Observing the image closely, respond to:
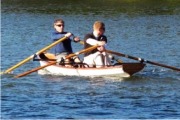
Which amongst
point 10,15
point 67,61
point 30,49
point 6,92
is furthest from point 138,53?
point 10,15

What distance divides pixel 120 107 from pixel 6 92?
355cm

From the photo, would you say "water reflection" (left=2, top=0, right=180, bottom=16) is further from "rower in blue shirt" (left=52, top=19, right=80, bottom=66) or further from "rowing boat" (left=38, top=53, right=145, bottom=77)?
"rowing boat" (left=38, top=53, right=145, bottom=77)

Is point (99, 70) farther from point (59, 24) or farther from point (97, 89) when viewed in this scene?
point (59, 24)

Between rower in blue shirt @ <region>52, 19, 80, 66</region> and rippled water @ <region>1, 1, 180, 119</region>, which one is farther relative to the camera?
rower in blue shirt @ <region>52, 19, 80, 66</region>

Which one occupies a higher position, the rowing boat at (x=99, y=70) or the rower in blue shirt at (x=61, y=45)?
the rower in blue shirt at (x=61, y=45)

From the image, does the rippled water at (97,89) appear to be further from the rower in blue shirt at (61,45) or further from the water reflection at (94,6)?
the water reflection at (94,6)

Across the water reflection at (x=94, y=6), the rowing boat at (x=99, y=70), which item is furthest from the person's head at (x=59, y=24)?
the water reflection at (x=94, y=6)

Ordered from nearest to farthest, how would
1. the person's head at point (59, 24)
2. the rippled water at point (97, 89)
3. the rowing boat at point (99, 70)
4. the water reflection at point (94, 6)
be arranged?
the rippled water at point (97, 89)
the rowing boat at point (99, 70)
the person's head at point (59, 24)
the water reflection at point (94, 6)

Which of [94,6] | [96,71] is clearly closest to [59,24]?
[96,71]

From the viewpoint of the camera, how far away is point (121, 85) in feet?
63.9

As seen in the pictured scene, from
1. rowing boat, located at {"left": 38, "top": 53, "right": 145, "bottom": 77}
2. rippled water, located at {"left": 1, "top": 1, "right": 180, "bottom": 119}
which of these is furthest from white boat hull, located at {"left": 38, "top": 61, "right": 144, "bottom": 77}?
rippled water, located at {"left": 1, "top": 1, "right": 180, "bottom": 119}

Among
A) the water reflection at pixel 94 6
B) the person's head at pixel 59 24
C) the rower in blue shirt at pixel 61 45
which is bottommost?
the rower in blue shirt at pixel 61 45

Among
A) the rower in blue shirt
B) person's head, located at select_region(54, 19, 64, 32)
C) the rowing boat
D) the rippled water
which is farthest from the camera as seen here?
the rower in blue shirt

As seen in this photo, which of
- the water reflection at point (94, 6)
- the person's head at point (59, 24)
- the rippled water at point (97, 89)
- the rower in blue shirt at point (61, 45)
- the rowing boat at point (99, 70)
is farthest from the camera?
the water reflection at point (94, 6)
